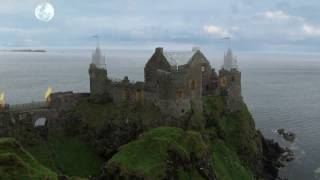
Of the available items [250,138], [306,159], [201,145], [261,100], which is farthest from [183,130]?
[261,100]

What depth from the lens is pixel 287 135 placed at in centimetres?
11825

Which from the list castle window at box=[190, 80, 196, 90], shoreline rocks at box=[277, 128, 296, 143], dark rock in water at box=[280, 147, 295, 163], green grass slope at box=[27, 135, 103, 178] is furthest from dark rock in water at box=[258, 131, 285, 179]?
green grass slope at box=[27, 135, 103, 178]

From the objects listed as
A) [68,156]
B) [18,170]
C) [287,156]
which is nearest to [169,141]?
[68,156]

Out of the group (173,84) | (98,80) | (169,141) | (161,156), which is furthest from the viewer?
(98,80)

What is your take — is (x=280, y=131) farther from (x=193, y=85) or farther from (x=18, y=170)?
(x=18, y=170)

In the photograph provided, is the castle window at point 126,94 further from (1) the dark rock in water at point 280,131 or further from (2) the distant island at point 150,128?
(1) the dark rock in water at point 280,131

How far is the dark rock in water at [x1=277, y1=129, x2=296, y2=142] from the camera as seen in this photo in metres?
116

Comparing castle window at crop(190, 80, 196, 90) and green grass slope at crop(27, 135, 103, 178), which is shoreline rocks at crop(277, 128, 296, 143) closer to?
castle window at crop(190, 80, 196, 90)

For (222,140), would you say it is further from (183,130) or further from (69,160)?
(69,160)

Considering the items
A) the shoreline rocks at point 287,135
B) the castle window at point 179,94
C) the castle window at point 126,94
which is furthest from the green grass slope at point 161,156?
the shoreline rocks at point 287,135

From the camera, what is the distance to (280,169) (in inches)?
3681

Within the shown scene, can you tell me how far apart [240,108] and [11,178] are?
57.5 m

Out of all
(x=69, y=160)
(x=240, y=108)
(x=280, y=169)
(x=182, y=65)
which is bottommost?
(x=280, y=169)

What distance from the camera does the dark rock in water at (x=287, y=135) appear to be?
116262 mm
